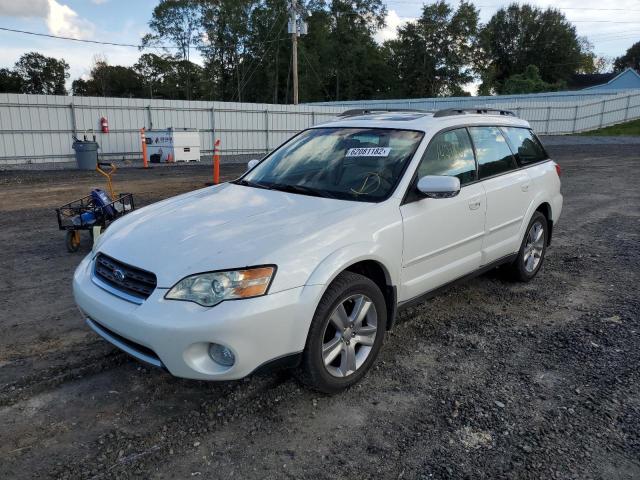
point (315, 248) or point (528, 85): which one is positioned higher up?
point (528, 85)

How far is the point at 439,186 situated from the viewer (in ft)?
11.1

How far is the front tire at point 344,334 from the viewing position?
9.41 feet

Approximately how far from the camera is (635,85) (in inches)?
1955

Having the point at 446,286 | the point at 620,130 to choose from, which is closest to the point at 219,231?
the point at 446,286

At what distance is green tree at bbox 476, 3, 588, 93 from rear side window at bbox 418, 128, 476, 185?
7126 centimetres

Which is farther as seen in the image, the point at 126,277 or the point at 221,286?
the point at 126,277

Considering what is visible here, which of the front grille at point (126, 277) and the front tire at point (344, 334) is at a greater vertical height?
the front grille at point (126, 277)

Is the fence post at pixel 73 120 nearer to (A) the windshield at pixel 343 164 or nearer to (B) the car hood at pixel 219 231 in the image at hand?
(A) the windshield at pixel 343 164

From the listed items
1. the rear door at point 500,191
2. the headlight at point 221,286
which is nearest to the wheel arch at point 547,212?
the rear door at point 500,191

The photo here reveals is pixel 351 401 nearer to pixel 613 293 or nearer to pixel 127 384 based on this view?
pixel 127 384

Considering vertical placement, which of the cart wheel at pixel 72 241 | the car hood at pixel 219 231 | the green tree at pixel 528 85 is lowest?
the cart wheel at pixel 72 241

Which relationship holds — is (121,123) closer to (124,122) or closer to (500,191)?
(124,122)

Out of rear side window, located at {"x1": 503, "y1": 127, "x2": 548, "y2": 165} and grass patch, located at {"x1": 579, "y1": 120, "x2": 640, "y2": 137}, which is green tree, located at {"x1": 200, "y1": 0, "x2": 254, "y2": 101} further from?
rear side window, located at {"x1": 503, "y1": 127, "x2": 548, "y2": 165}

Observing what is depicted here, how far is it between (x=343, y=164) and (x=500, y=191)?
1.54 m
